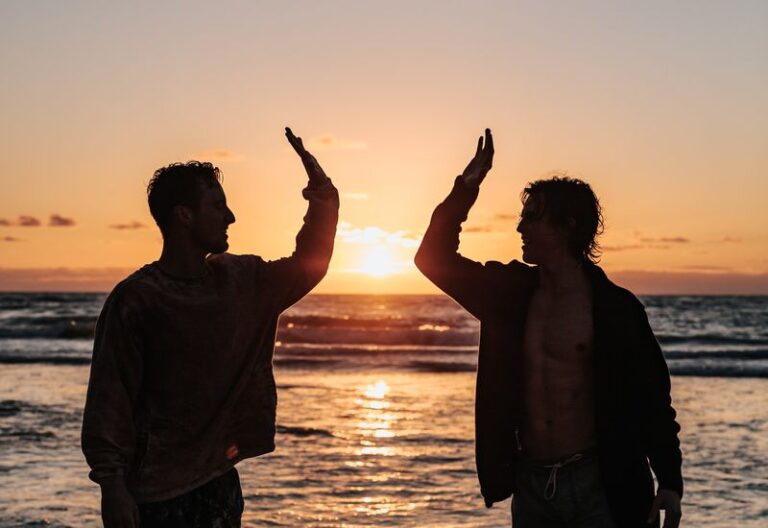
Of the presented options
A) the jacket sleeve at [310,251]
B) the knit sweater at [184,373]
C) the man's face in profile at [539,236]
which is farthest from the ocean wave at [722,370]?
the knit sweater at [184,373]

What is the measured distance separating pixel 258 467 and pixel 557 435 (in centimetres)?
613

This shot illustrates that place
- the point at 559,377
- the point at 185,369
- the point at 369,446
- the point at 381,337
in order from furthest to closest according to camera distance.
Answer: the point at 381,337, the point at 369,446, the point at 559,377, the point at 185,369

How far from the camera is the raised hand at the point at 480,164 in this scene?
14.2 feet

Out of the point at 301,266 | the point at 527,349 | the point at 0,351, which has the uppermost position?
the point at 301,266

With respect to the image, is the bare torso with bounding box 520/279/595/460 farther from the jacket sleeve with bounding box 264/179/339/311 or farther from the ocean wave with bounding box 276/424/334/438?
the ocean wave with bounding box 276/424/334/438

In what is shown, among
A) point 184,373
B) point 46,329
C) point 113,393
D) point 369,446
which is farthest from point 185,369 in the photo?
point 46,329

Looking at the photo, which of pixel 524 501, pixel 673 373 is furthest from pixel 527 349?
pixel 673 373

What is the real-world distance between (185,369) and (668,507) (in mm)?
2027

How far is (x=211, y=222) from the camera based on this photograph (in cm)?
352

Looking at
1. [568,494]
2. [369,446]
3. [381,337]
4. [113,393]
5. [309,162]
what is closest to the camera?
[113,393]

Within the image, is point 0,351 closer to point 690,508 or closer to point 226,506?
point 690,508

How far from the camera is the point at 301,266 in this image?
12.4 ft

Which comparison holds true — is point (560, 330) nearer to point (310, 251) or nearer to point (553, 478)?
point (553, 478)

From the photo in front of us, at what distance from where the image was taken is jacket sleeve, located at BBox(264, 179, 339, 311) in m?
3.74
